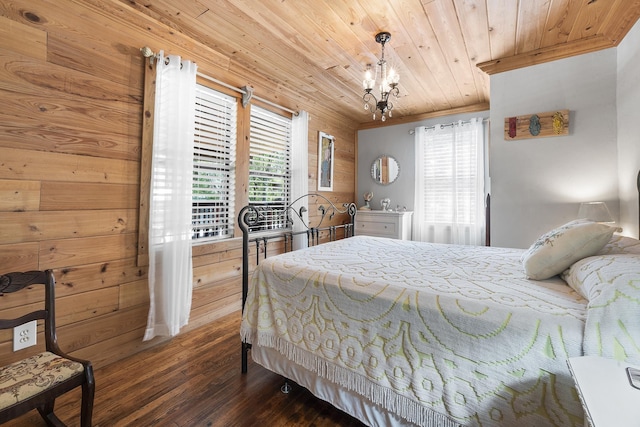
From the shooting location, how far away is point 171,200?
7.15 feet

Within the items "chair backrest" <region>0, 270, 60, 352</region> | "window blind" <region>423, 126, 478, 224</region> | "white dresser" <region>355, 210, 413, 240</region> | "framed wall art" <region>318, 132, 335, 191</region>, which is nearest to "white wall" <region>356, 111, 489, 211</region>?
"window blind" <region>423, 126, 478, 224</region>

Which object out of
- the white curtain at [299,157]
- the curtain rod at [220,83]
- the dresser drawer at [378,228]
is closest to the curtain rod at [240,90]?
the curtain rod at [220,83]

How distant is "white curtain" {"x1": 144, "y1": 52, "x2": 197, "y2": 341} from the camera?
211 centimetres

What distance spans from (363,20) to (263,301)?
7.15 feet

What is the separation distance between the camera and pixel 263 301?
1.60 meters

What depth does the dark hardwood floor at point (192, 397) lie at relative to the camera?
1.44m

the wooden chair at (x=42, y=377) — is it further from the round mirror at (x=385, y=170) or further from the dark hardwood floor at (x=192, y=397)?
the round mirror at (x=385, y=170)

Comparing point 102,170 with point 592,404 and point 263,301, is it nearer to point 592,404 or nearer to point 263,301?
point 263,301

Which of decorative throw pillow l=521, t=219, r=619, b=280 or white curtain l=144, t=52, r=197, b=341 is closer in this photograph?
decorative throw pillow l=521, t=219, r=619, b=280

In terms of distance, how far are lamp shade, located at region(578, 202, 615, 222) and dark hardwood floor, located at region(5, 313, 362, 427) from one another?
2.38m

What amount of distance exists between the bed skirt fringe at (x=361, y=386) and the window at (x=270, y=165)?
189 centimetres

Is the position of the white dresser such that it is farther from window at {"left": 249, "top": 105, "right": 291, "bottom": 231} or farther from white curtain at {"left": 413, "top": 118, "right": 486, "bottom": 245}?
window at {"left": 249, "top": 105, "right": 291, "bottom": 231}

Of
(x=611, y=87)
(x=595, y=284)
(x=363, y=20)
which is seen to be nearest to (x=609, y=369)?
(x=595, y=284)

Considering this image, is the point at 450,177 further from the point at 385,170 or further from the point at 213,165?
the point at 213,165
